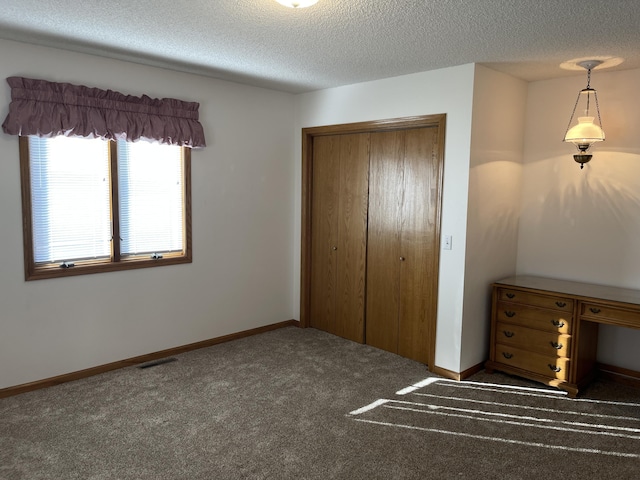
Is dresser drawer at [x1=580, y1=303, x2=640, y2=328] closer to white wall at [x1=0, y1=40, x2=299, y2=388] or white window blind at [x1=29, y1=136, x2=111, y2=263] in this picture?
white wall at [x1=0, y1=40, x2=299, y2=388]

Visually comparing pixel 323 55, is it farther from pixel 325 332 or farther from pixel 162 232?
pixel 325 332

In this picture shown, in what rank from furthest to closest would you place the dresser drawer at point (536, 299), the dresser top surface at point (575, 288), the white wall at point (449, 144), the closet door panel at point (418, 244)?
the closet door panel at point (418, 244) → the white wall at point (449, 144) → the dresser drawer at point (536, 299) → the dresser top surface at point (575, 288)

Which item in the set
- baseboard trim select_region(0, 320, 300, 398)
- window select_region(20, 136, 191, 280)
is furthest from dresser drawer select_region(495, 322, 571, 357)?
window select_region(20, 136, 191, 280)

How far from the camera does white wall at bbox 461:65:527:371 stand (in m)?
3.68

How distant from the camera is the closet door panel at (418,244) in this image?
3.93m

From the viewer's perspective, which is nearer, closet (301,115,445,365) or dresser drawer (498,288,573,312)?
dresser drawer (498,288,573,312)

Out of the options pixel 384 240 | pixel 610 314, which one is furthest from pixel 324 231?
pixel 610 314

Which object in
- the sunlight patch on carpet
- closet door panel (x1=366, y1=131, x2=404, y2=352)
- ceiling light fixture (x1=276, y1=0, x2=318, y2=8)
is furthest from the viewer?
closet door panel (x1=366, y1=131, x2=404, y2=352)

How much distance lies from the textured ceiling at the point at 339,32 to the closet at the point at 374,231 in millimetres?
717

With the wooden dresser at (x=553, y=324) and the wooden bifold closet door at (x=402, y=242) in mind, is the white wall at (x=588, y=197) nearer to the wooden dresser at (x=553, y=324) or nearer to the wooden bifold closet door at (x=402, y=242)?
the wooden dresser at (x=553, y=324)

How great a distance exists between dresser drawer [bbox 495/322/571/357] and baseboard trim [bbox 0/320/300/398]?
7.02ft

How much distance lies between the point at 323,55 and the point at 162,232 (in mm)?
1959

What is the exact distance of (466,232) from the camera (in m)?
3.65

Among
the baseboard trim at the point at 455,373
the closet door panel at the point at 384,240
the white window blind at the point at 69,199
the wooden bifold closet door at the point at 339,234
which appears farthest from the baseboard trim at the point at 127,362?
the baseboard trim at the point at 455,373
